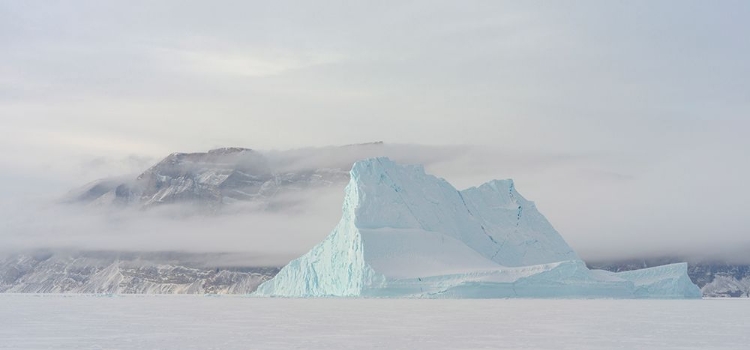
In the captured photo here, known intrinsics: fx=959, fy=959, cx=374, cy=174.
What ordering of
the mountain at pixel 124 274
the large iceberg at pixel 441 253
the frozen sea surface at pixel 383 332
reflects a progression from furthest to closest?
1. the mountain at pixel 124 274
2. the large iceberg at pixel 441 253
3. the frozen sea surface at pixel 383 332

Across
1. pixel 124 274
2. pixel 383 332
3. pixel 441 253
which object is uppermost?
pixel 383 332

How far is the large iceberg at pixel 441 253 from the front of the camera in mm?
57844

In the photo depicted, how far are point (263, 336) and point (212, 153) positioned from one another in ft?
485

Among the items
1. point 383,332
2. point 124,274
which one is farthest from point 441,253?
point 124,274

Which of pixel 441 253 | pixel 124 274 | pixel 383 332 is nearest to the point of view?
pixel 383 332

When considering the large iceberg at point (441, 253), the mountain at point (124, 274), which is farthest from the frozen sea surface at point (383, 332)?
the mountain at point (124, 274)

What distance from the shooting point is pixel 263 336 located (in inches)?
1013

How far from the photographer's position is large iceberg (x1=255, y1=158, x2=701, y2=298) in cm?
5784

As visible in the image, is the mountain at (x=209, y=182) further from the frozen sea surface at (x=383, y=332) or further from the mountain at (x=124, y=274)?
the frozen sea surface at (x=383, y=332)

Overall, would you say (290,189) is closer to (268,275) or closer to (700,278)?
(268,275)

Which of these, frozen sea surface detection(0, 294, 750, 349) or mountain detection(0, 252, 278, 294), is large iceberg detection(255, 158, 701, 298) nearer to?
frozen sea surface detection(0, 294, 750, 349)

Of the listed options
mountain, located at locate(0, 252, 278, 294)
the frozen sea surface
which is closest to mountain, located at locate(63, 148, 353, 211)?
mountain, located at locate(0, 252, 278, 294)

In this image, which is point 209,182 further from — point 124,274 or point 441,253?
point 441,253

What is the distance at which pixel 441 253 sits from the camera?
62438 mm
